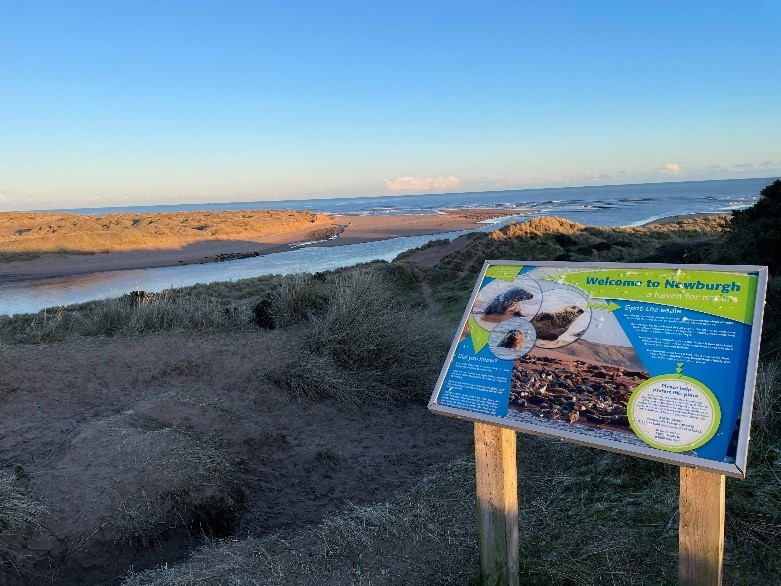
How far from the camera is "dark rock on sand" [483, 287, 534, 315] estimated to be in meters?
3.05

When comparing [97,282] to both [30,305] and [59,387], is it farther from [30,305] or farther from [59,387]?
[59,387]

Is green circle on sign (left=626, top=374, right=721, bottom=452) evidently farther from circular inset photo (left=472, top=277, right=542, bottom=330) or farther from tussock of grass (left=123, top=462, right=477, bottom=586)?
tussock of grass (left=123, top=462, right=477, bottom=586)

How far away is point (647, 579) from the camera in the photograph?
11.0 ft

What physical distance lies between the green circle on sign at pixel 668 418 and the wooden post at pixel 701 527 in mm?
176

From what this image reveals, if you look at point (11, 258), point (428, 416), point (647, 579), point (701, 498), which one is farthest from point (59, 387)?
point (11, 258)

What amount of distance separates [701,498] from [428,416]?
5.10 meters

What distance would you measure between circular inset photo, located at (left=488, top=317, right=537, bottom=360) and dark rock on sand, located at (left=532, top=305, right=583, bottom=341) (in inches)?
1.6

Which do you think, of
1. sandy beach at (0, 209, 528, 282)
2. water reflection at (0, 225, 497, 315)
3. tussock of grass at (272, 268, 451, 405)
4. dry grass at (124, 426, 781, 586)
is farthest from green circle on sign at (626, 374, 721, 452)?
sandy beach at (0, 209, 528, 282)

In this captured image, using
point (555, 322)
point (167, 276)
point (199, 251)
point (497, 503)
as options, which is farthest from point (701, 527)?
point (199, 251)

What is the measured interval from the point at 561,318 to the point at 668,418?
702 mm

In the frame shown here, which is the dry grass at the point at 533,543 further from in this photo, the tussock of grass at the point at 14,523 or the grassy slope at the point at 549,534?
the tussock of grass at the point at 14,523

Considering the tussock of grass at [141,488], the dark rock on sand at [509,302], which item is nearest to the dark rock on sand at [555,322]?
the dark rock on sand at [509,302]

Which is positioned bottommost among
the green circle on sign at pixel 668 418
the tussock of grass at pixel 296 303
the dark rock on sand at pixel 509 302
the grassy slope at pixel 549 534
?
the grassy slope at pixel 549 534

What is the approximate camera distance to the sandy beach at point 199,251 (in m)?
31.7
